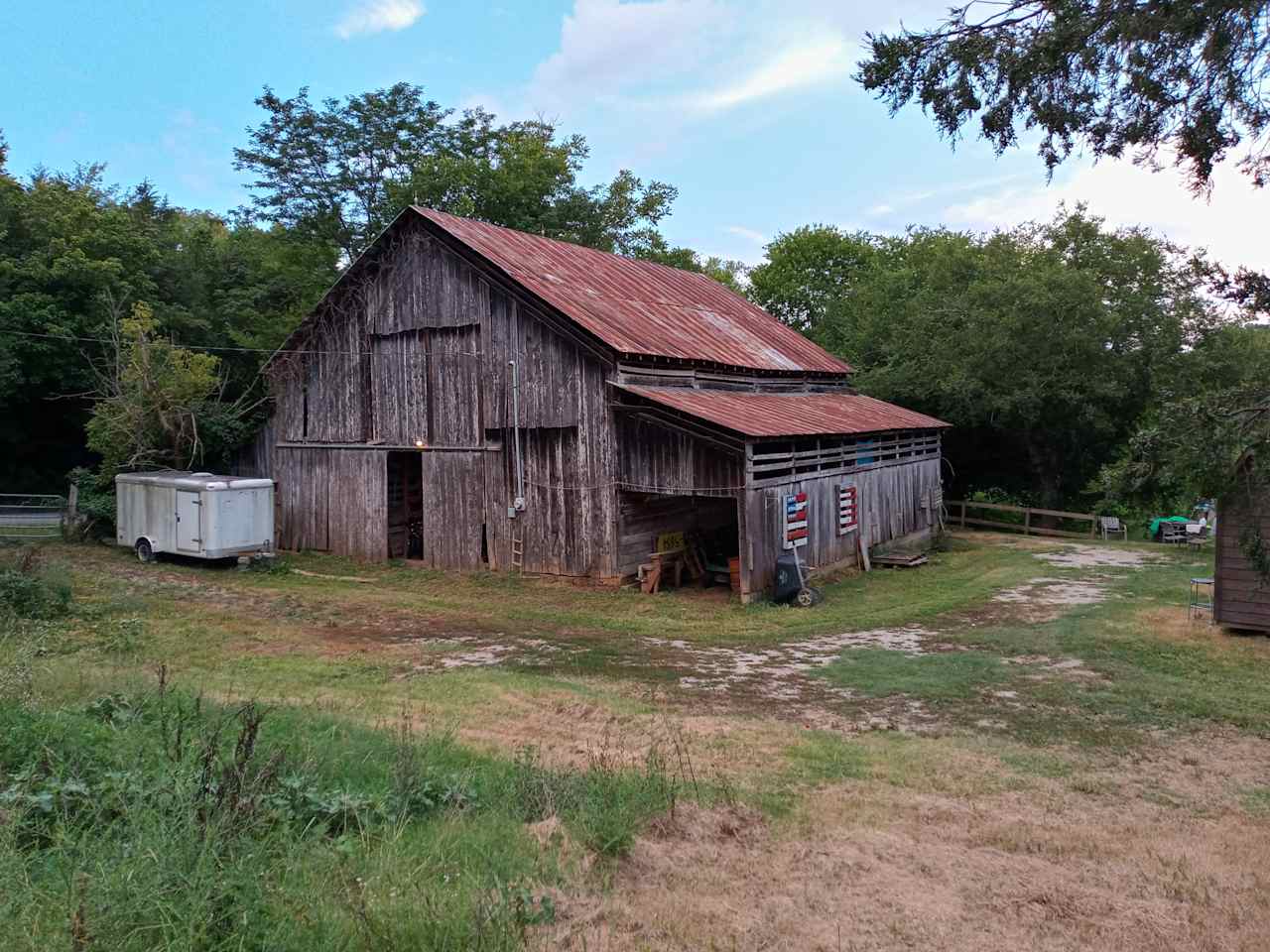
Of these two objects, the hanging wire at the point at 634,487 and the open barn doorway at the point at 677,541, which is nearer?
the hanging wire at the point at 634,487

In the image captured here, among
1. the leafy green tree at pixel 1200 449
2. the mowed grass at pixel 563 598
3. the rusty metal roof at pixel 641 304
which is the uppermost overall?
the rusty metal roof at pixel 641 304

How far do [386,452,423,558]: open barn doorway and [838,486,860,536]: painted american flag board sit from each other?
32.2 feet

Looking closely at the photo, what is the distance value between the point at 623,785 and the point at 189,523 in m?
16.5

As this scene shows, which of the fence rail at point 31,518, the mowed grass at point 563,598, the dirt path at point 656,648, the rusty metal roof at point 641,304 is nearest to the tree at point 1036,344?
the rusty metal roof at point 641,304

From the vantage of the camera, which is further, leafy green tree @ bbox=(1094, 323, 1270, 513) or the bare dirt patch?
the bare dirt patch

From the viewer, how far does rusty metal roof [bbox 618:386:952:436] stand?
1612 centimetres

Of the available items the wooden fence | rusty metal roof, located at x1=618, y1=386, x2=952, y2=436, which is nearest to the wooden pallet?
rusty metal roof, located at x1=618, y1=386, x2=952, y2=436

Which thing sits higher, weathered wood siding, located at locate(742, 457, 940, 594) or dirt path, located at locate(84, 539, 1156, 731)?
weathered wood siding, located at locate(742, 457, 940, 594)

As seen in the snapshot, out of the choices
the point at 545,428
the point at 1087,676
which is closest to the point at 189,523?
the point at 545,428

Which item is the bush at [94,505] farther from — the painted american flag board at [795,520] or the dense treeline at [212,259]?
the painted american flag board at [795,520]

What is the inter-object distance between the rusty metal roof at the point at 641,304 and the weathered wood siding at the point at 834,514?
367 centimetres

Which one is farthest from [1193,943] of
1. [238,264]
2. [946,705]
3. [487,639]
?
[238,264]

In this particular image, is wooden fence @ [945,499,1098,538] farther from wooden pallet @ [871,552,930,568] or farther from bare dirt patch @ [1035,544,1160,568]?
wooden pallet @ [871,552,930,568]

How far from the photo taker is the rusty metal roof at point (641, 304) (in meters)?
18.3
